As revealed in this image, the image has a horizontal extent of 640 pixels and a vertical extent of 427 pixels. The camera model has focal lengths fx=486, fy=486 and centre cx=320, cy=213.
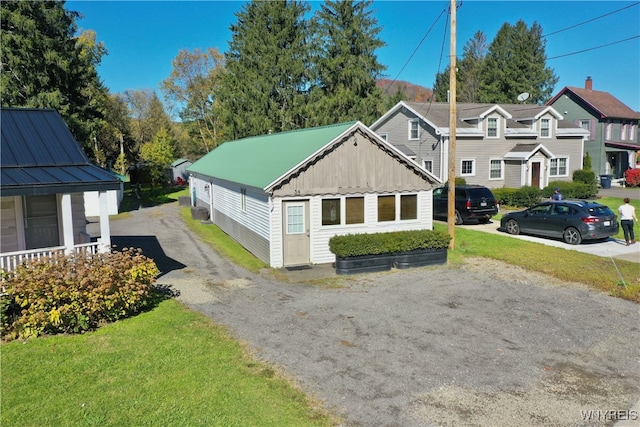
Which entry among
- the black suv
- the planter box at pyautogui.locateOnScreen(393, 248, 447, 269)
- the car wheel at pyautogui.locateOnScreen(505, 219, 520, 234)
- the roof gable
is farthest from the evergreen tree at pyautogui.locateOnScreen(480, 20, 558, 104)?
the planter box at pyautogui.locateOnScreen(393, 248, 447, 269)

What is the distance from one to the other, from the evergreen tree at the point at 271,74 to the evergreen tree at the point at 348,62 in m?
1.72

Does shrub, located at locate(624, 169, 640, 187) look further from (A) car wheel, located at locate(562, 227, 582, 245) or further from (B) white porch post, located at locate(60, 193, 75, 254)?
(B) white porch post, located at locate(60, 193, 75, 254)

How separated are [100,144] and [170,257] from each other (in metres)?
48.4

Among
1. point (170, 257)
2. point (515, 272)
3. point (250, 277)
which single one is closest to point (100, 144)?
point (170, 257)

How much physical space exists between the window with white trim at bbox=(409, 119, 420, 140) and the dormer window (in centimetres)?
496

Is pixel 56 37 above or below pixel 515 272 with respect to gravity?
above

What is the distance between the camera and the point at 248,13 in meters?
49.8

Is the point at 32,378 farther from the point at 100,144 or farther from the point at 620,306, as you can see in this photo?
the point at 100,144

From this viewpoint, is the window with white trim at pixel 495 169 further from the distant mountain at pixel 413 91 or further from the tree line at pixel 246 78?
the distant mountain at pixel 413 91

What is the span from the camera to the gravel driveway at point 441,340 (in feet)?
24.1

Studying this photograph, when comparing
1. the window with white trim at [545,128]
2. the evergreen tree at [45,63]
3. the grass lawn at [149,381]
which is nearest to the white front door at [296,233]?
the grass lawn at [149,381]

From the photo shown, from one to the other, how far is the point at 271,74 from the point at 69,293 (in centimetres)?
3887

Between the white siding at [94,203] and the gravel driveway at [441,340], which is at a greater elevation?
the white siding at [94,203]

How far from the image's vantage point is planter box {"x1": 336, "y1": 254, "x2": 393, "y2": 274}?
15477 mm
